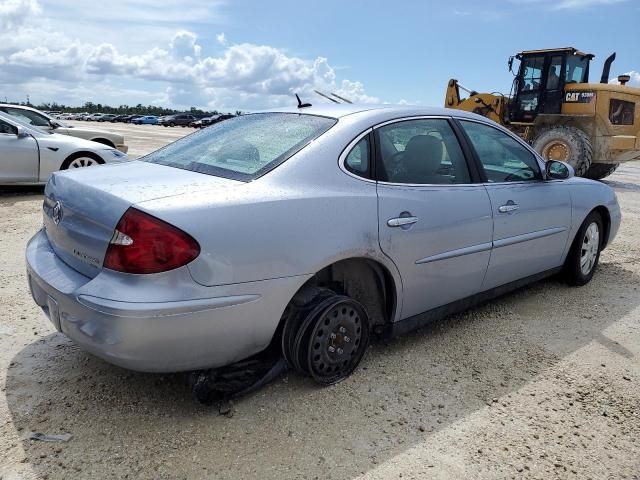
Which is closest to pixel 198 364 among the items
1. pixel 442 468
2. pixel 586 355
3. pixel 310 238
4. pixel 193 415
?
pixel 193 415

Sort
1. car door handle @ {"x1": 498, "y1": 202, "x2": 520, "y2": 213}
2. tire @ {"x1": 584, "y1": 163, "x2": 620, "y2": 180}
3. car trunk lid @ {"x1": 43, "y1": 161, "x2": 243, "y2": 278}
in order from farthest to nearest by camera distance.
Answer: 1. tire @ {"x1": 584, "y1": 163, "x2": 620, "y2": 180}
2. car door handle @ {"x1": 498, "y1": 202, "x2": 520, "y2": 213}
3. car trunk lid @ {"x1": 43, "y1": 161, "x2": 243, "y2": 278}

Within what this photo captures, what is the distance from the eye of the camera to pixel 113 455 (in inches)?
88.7

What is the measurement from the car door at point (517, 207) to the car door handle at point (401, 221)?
810 millimetres

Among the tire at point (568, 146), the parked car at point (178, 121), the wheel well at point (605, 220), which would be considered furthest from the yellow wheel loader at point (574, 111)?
the parked car at point (178, 121)

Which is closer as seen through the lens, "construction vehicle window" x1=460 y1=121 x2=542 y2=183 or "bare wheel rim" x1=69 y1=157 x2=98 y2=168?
"construction vehicle window" x1=460 y1=121 x2=542 y2=183

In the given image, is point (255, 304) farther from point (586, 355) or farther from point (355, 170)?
point (586, 355)

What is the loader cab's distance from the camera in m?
12.8

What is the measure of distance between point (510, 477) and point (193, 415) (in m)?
1.45

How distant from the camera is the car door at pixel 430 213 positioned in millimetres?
2951

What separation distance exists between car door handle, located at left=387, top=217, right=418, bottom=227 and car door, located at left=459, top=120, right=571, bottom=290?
810 mm

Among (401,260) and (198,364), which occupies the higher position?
(401,260)

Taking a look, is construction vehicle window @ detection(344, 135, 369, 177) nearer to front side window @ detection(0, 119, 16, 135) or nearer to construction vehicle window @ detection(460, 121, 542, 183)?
construction vehicle window @ detection(460, 121, 542, 183)

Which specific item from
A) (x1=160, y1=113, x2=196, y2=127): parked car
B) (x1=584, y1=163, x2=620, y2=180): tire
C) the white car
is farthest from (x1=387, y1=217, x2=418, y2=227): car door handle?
(x1=160, y1=113, x2=196, y2=127): parked car

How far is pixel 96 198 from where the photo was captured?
2.44 m
